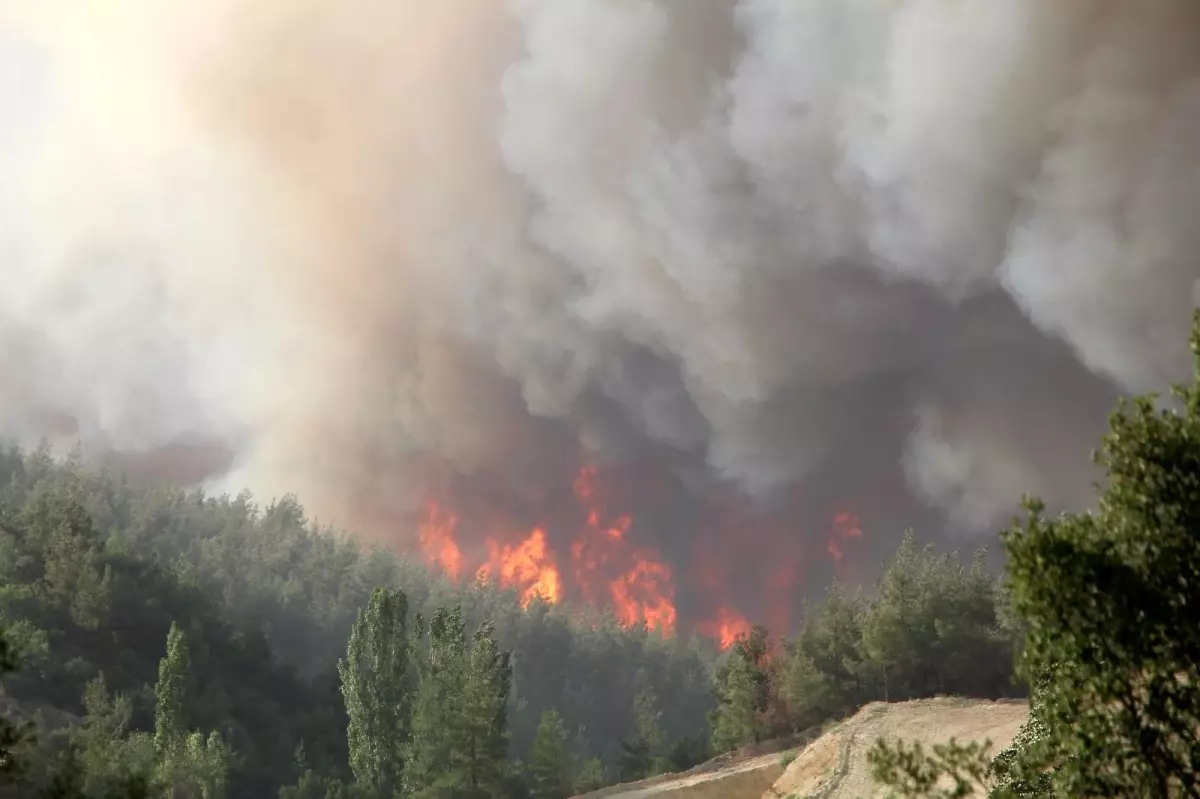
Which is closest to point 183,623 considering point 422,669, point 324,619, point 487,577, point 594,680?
point 422,669

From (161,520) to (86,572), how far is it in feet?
242

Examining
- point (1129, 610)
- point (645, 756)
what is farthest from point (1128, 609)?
point (645, 756)

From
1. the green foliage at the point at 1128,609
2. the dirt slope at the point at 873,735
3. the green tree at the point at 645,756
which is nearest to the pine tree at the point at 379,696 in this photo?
the green tree at the point at 645,756

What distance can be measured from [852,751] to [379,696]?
38.2m

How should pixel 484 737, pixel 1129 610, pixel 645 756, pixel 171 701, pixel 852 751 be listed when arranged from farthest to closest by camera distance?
pixel 645 756
pixel 171 701
pixel 484 737
pixel 852 751
pixel 1129 610

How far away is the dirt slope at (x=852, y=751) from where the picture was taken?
3803cm

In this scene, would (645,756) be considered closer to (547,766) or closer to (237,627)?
(547,766)

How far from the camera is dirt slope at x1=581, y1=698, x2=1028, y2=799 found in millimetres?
38031

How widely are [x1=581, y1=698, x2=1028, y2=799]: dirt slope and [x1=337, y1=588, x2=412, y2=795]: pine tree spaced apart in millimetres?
19421

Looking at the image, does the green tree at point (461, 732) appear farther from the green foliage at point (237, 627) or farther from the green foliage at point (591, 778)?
the green foliage at point (591, 778)

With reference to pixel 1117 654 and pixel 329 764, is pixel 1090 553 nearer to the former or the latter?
pixel 1117 654

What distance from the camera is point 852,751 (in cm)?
4184

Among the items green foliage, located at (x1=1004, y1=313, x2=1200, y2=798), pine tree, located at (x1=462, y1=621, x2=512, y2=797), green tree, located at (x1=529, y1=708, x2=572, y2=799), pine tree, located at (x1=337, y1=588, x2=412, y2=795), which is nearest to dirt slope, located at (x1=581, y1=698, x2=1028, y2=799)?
pine tree, located at (x1=462, y1=621, x2=512, y2=797)

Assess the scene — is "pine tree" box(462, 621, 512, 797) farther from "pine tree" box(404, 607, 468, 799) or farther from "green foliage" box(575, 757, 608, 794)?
"green foliage" box(575, 757, 608, 794)
